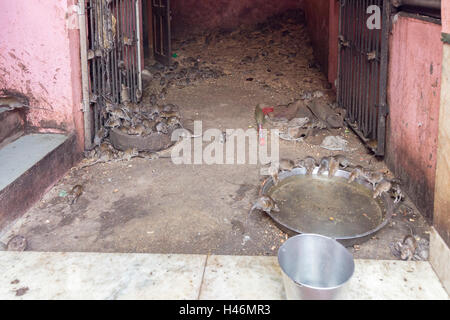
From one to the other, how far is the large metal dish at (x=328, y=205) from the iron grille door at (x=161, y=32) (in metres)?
7.39

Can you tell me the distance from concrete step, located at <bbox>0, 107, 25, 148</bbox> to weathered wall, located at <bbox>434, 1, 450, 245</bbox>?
5.06 meters

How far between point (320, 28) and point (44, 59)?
7.30 meters

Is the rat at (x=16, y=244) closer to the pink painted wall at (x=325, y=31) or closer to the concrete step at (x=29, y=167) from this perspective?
the concrete step at (x=29, y=167)

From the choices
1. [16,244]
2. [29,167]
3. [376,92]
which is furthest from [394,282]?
[29,167]

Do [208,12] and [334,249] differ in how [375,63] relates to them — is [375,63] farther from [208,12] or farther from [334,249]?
[208,12]

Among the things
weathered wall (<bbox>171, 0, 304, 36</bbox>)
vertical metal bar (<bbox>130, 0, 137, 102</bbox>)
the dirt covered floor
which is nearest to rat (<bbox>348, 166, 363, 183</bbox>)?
the dirt covered floor

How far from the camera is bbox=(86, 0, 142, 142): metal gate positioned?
673 cm

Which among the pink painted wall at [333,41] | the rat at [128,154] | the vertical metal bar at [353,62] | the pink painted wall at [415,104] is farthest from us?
the pink painted wall at [333,41]

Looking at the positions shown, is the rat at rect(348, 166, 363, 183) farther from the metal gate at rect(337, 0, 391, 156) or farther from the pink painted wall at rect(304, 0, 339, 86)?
the pink painted wall at rect(304, 0, 339, 86)

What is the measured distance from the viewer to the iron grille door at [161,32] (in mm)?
11780

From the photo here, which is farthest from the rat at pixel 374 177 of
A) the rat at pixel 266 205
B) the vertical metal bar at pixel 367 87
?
the vertical metal bar at pixel 367 87
